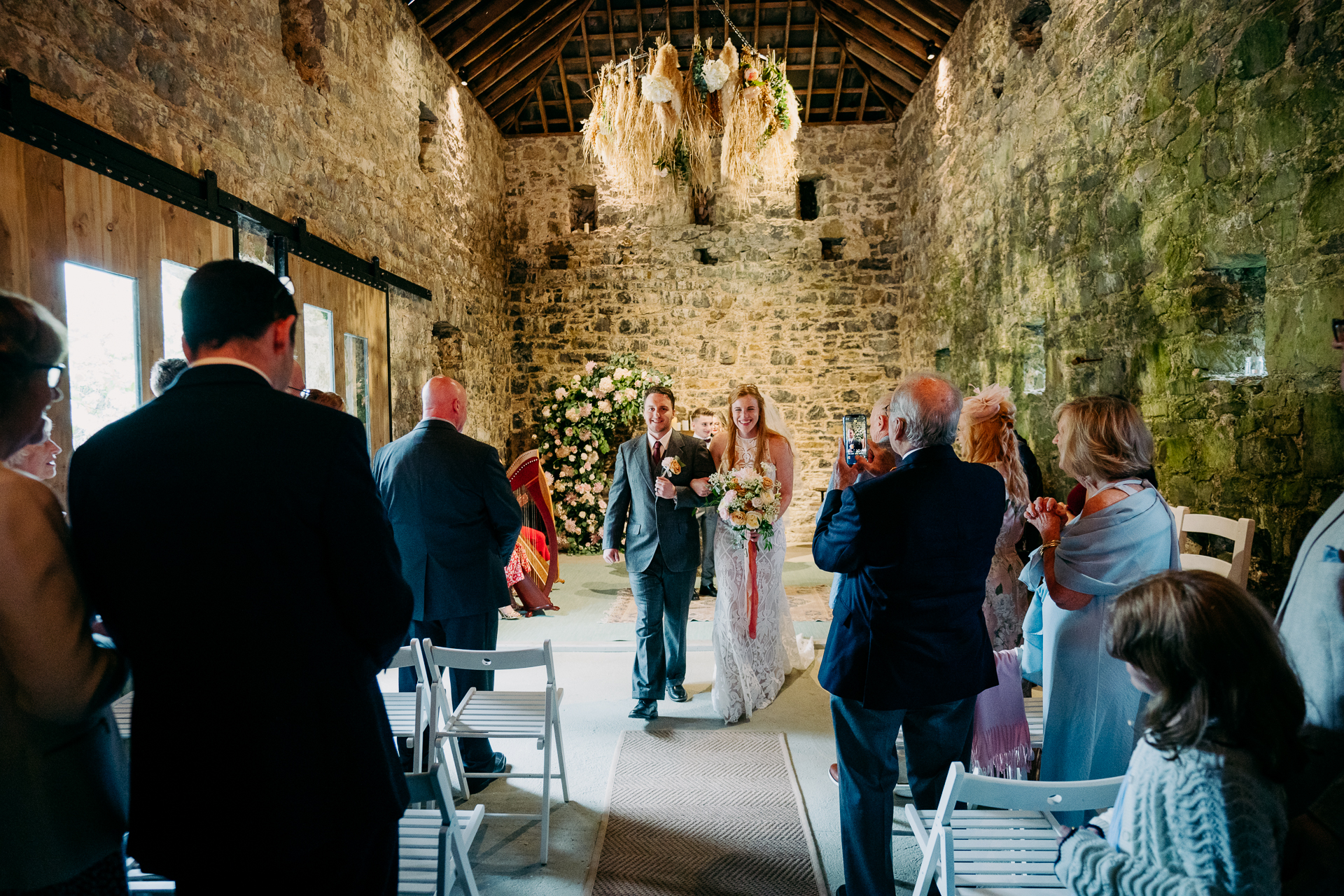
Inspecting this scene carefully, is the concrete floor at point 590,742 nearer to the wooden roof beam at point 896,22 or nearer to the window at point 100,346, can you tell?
the window at point 100,346

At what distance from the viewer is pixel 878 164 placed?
9250 millimetres

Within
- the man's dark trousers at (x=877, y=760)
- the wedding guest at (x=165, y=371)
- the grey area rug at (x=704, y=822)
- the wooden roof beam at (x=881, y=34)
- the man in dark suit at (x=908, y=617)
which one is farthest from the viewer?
the wooden roof beam at (x=881, y=34)

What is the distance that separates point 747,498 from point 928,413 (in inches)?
64.6

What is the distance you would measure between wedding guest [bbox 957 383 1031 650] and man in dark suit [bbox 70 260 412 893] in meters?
2.61

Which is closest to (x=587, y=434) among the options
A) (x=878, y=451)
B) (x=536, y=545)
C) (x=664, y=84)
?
(x=536, y=545)

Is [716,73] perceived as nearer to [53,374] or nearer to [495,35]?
[495,35]

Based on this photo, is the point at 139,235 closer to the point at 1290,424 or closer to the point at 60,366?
the point at 60,366

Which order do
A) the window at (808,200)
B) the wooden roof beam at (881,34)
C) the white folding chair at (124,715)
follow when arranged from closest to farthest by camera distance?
the white folding chair at (124,715) < the wooden roof beam at (881,34) < the window at (808,200)

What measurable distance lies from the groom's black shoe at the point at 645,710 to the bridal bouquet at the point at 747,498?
3.49 ft

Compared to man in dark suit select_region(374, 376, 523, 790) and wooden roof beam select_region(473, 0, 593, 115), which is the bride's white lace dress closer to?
man in dark suit select_region(374, 376, 523, 790)

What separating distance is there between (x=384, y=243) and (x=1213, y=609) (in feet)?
20.2

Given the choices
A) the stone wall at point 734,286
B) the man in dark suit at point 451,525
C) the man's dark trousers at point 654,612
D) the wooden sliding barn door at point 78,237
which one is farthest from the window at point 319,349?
the stone wall at point 734,286

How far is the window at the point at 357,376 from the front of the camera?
17.3 ft

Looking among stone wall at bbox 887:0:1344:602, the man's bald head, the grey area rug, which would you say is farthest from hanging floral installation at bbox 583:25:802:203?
the grey area rug
